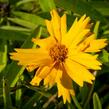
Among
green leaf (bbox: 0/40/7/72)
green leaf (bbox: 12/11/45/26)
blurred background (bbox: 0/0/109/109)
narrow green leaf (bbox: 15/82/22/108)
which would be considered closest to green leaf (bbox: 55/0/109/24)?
blurred background (bbox: 0/0/109/109)

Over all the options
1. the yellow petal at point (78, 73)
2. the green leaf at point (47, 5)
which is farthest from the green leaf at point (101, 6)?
the yellow petal at point (78, 73)

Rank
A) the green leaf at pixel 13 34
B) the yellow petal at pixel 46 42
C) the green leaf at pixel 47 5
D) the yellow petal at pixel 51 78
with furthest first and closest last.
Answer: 1. the green leaf at pixel 47 5
2. the green leaf at pixel 13 34
3. the yellow petal at pixel 46 42
4. the yellow petal at pixel 51 78

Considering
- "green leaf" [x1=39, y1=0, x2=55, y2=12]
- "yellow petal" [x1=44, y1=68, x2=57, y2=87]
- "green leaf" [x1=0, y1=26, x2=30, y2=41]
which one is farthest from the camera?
"green leaf" [x1=39, y1=0, x2=55, y2=12]

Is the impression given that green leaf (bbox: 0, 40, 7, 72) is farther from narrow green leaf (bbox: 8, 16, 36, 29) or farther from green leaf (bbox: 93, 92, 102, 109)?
green leaf (bbox: 93, 92, 102, 109)

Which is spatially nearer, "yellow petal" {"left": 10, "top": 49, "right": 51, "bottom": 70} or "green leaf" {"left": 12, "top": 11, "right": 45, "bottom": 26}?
"yellow petal" {"left": 10, "top": 49, "right": 51, "bottom": 70}

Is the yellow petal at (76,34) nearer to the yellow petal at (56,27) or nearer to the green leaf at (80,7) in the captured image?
the yellow petal at (56,27)

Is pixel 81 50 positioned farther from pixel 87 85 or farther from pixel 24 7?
pixel 24 7

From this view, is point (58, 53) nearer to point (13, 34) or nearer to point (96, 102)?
point (96, 102)

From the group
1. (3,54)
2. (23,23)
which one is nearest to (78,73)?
(3,54)
